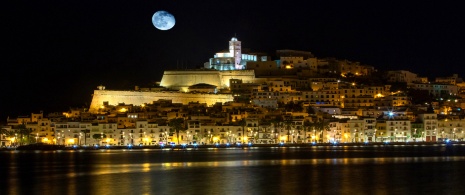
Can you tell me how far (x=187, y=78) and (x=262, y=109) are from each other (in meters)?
10.3

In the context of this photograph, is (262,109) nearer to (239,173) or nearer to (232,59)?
(232,59)

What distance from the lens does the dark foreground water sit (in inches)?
1054

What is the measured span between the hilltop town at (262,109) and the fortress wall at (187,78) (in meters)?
0.07

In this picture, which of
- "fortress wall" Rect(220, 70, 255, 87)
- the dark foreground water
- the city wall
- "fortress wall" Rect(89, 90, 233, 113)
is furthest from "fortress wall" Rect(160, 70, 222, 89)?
the dark foreground water

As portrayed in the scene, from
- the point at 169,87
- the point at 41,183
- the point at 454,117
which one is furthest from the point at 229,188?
the point at 169,87

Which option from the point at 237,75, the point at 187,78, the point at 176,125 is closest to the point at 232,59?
the point at 237,75

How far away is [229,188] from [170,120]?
26527mm

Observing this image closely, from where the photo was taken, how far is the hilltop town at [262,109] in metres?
52.7

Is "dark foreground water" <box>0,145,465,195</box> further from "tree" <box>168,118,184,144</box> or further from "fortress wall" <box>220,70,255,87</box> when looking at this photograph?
"fortress wall" <box>220,70,255,87</box>

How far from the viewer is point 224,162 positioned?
124 feet

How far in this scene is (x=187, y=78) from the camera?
65.1 m

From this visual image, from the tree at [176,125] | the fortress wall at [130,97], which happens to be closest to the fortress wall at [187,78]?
the fortress wall at [130,97]

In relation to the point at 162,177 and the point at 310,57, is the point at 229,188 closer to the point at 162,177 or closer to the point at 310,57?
the point at 162,177

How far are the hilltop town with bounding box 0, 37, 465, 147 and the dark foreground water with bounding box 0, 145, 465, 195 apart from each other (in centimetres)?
777
